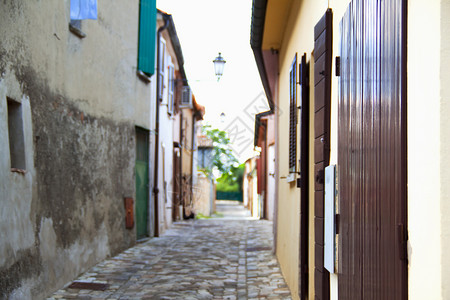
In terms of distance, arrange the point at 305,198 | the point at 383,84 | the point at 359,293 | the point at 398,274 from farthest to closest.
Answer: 1. the point at 305,198
2. the point at 359,293
3. the point at 383,84
4. the point at 398,274

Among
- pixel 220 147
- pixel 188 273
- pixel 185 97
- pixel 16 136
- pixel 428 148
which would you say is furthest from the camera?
pixel 220 147

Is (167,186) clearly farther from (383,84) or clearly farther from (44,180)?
(383,84)

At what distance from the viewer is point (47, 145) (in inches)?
257

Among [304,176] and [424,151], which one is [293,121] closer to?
[304,176]

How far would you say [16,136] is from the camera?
225 inches

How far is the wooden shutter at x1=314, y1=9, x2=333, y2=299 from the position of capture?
406 cm

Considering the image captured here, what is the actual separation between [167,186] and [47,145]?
383 inches

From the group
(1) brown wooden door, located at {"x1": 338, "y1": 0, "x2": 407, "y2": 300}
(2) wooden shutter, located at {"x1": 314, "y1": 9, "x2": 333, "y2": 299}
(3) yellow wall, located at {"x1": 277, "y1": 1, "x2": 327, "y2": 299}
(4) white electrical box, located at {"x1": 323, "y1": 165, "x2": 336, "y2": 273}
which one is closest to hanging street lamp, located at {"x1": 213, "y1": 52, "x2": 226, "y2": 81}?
(3) yellow wall, located at {"x1": 277, "y1": 1, "x2": 327, "y2": 299}

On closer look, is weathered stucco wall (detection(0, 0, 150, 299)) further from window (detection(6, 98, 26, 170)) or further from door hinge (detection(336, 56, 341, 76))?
door hinge (detection(336, 56, 341, 76))

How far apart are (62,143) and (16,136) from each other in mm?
1355

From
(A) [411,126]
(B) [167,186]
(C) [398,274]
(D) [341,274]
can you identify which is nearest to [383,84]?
(A) [411,126]

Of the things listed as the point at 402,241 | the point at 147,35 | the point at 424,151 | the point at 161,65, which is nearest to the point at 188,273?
the point at 147,35

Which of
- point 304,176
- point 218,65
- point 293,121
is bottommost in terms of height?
point 304,176

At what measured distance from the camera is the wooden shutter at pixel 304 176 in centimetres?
534
